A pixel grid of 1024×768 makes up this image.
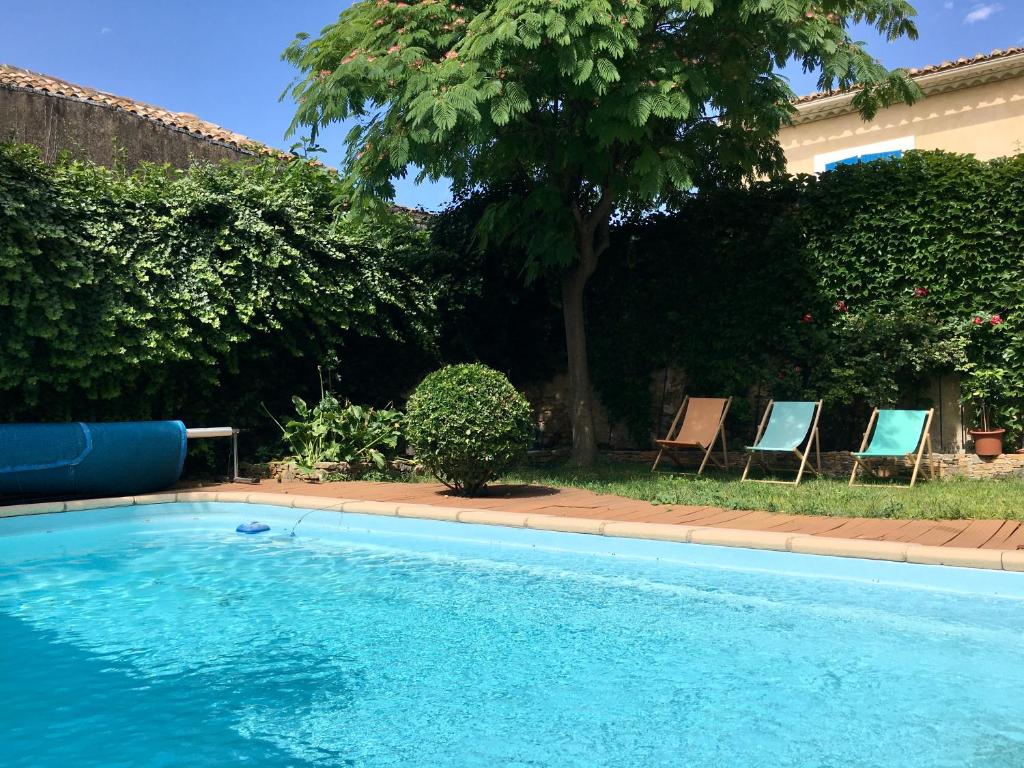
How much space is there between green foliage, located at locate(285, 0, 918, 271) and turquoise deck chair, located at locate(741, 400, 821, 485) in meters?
2.77

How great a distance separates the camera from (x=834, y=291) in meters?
9.26

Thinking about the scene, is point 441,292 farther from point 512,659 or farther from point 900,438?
point 512,659

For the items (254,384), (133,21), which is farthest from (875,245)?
(133,21)

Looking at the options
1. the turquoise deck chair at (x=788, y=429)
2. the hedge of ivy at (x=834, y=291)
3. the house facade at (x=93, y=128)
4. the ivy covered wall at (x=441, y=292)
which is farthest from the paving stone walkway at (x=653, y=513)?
the house facade at (x=93, y=128)

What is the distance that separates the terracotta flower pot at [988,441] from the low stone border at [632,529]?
4.23 meters

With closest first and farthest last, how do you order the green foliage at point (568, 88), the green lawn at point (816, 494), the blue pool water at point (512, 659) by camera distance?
the blue pool water at point (512, 659) → the green lawn at point (816, 494) → the green foliage at point (568, 88)

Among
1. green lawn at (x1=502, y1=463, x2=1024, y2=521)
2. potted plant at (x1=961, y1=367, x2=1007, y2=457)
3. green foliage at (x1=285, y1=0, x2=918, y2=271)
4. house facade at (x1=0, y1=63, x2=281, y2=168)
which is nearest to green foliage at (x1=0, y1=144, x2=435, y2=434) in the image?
green foliage at (x1=285, y1=0, x2=918, y2=271)

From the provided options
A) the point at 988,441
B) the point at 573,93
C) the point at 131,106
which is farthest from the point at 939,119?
the point at 131,106

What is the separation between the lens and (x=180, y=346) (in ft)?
27.8

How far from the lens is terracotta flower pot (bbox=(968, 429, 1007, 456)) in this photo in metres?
8.27

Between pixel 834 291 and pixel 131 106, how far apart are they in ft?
35.3

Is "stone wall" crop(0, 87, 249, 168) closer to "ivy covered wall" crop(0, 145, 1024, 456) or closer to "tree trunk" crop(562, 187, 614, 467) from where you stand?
"ivy covered wall" crop(0, 145, 1024, 456)

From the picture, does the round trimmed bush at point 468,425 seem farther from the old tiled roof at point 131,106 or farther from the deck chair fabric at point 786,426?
the old tiled roof at point 131,106

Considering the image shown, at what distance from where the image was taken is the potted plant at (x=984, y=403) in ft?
27.2
